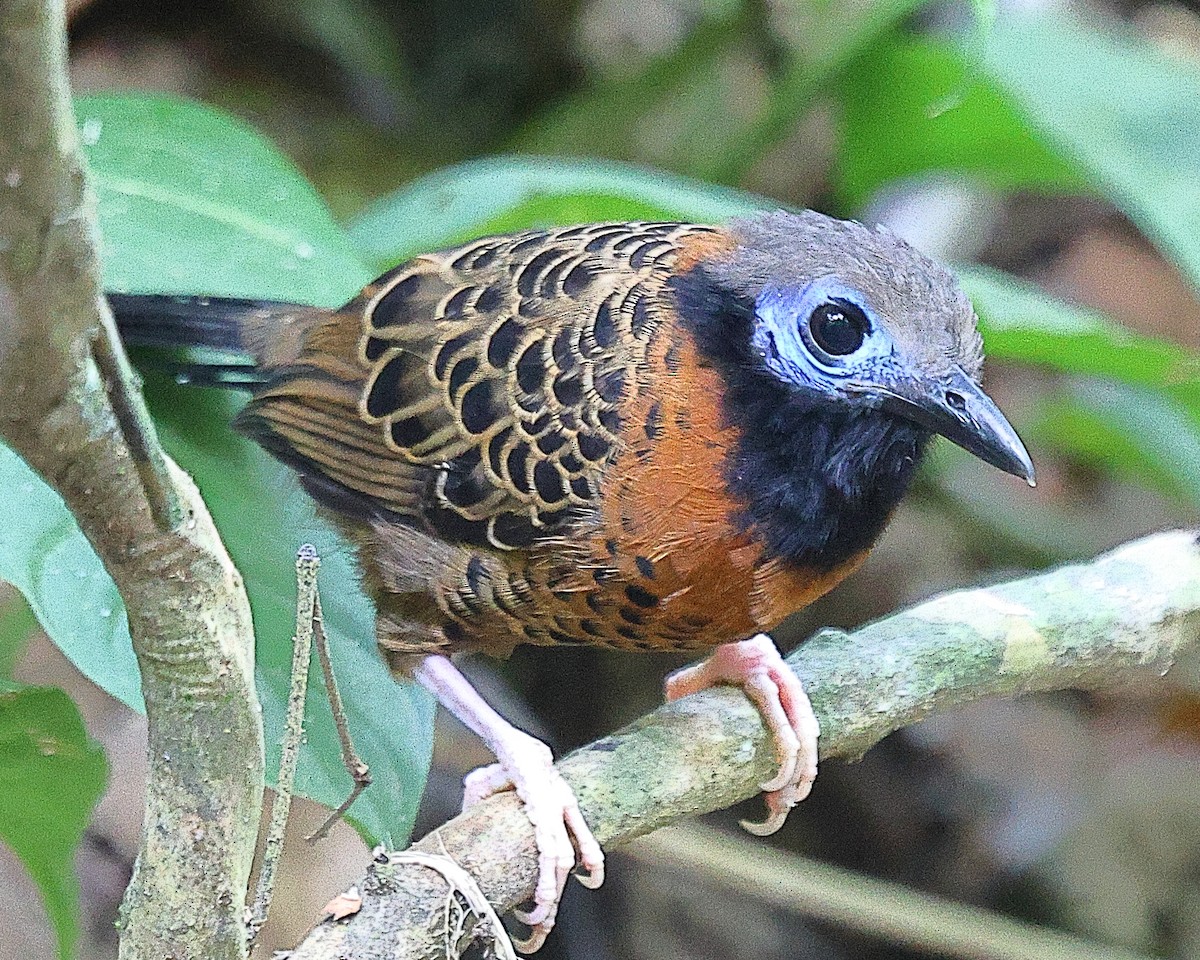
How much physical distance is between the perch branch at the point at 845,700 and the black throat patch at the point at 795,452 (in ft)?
1.07

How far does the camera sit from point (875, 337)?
175 cm

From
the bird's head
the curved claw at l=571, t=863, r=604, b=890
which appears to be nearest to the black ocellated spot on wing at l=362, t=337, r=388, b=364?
the bird's head

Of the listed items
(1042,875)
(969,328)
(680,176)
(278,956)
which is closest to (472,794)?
(278,956)

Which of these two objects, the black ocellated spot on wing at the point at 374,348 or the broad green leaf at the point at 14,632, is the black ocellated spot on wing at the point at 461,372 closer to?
the black ocellated spot on wing at the point at 374,348

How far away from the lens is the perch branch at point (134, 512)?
2.66 ft

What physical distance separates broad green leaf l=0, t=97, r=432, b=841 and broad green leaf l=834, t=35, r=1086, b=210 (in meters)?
1.62

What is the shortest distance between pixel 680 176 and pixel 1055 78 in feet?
3.80

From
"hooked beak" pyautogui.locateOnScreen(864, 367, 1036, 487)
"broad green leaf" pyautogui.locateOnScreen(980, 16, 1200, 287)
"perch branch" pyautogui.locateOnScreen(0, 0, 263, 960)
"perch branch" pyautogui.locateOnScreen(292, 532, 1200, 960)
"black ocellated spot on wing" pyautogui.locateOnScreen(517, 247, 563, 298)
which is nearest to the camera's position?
"perch branch" pyautogui.locateOnScreen(0, 0, 263, 960)

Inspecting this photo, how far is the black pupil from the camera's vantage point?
69.1 inches

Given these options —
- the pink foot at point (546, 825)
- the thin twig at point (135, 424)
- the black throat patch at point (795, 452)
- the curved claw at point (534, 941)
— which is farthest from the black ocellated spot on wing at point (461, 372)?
the thin twig at point (135, 424)

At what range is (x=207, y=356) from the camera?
240cm

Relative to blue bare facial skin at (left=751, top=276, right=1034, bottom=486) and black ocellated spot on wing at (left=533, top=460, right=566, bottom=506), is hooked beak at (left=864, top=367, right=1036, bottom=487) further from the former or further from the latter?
black ocellated spot on wing at (left=533, top=460, right=566, bottom=506)

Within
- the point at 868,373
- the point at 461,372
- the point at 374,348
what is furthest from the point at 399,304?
the point at 868,373

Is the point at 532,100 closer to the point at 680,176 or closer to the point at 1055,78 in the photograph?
the point at 680,176
